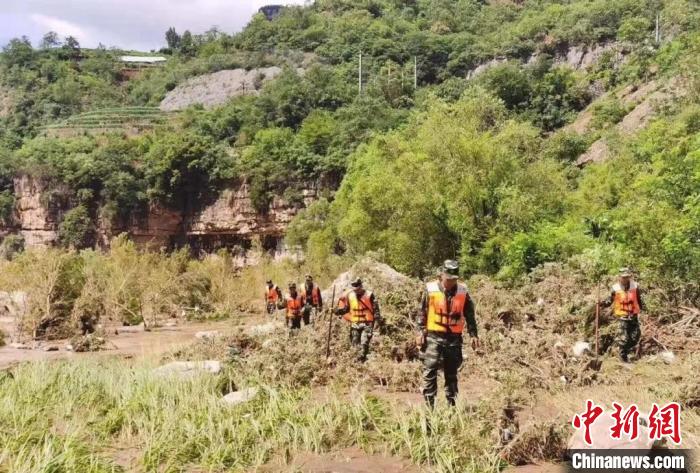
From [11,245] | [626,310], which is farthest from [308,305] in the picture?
[11,245]

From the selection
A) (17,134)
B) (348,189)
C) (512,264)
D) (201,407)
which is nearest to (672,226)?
(512,264)

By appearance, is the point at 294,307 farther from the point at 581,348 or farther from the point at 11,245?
the point at 11,245

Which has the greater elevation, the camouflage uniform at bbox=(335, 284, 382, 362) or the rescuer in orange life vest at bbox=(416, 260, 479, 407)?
the rescuer in orange life vest at bbox=(416, 260, 479, 407)

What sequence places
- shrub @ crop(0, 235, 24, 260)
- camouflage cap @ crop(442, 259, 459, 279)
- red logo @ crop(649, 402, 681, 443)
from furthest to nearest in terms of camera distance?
shrub @ crop(0, 235, 24, 260), camouflage cap @ crop(442, 259, 459, 279), red logo @ crop(649, 402, 681, 443)

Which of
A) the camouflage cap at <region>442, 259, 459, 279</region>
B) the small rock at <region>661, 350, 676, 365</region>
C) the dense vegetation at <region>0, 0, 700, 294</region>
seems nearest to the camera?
the camouflage cap at <region>442, 259, 459, 279</region>

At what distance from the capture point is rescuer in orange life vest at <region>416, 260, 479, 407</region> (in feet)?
21.2

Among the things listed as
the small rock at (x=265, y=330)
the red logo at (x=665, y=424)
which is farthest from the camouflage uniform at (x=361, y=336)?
the red logo at (x=665, y=424)

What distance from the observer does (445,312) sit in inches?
254

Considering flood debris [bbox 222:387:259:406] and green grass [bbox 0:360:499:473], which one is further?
flood debris [bbox 222:387:259:406]

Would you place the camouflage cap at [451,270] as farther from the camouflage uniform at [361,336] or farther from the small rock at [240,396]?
the camouflage uniform at [361,336]

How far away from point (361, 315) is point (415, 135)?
1491 cm

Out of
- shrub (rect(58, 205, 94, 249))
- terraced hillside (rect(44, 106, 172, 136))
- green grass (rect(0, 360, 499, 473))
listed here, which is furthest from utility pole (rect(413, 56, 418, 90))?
green grass (rect(0, 360, 499, 473))

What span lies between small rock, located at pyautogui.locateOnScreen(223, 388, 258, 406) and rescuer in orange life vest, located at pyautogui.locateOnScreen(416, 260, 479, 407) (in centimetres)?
237

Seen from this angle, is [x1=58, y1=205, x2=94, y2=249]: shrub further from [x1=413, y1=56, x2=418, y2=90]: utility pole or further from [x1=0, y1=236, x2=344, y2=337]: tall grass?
[x1=413, y1=56, x2=418, y2=90]: utility pole
